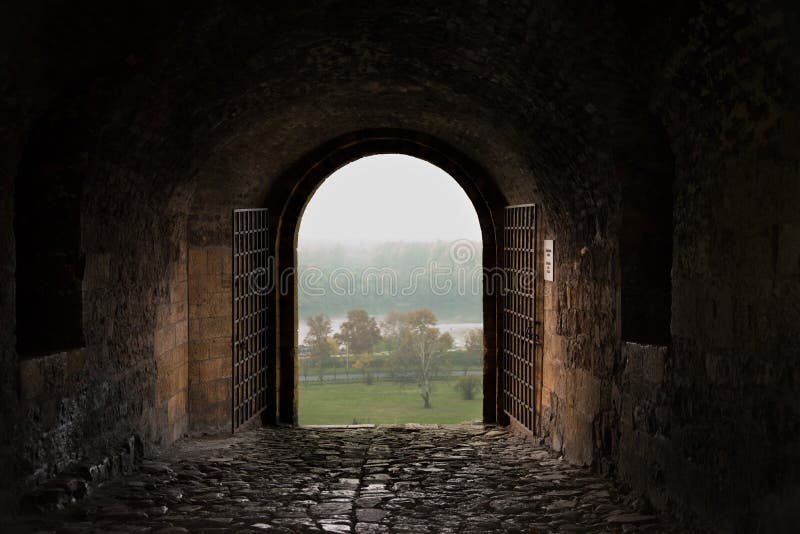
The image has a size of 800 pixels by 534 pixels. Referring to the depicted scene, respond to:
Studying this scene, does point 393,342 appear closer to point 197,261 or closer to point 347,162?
point 347,162

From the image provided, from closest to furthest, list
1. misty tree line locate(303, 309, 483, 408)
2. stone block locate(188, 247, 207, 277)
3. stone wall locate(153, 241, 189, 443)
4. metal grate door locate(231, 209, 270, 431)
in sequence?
stone wall locate(153, 241, 189, 443), stone block locate(188, 247, 207, 277), metal grate door locate(231, 209, 270, 431), misty tree line locate(303, 309, 483, 408)

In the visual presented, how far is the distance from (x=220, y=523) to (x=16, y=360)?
1506 millimetres

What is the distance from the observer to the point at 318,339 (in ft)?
129

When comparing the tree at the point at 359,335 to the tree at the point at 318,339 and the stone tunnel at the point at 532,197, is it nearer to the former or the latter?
the tree at the point at 318,339

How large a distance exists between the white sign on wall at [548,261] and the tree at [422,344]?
29.5 meters

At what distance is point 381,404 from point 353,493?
28306 mm

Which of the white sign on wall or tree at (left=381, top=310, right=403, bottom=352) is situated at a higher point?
the white sign on wall

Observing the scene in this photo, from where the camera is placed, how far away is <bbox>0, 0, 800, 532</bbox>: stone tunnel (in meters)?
3.90

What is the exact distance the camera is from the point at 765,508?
3.73m

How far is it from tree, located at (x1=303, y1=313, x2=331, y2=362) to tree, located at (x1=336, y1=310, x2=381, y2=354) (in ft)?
2.84

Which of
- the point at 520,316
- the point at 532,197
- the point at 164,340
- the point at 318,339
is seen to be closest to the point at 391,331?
the point at 318,339

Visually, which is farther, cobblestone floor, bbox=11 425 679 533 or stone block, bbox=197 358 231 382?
stone block, bbox=197 358 231 382

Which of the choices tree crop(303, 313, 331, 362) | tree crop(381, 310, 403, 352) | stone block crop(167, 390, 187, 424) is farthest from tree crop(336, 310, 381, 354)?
stone block crop(167, 390, 187, 424)

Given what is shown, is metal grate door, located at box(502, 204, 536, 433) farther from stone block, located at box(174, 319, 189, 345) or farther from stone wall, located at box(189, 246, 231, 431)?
stone block, located at box(174, 319, 189, 345)
